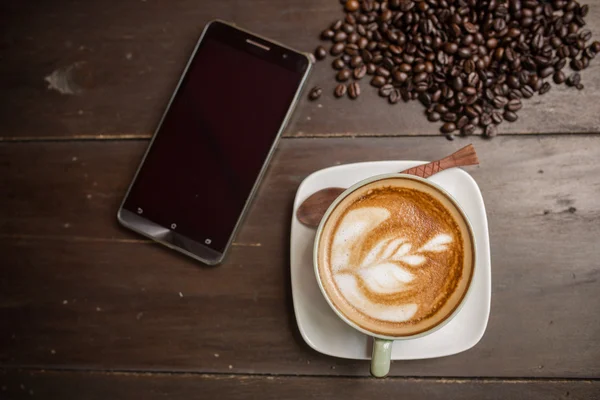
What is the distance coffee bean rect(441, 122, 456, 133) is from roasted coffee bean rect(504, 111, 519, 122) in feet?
0.30

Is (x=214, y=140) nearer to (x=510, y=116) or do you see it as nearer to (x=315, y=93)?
(x=315, y=93)

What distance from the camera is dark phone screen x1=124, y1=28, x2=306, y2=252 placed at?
982 mm

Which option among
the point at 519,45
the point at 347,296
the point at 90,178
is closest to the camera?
the point at 347,296

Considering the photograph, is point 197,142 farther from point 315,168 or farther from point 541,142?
point 541,142

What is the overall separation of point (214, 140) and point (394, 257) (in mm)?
395

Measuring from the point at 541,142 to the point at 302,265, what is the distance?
18.8 inches

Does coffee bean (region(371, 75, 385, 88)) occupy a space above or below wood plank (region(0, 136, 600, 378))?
above

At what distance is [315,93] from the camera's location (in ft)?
3.24

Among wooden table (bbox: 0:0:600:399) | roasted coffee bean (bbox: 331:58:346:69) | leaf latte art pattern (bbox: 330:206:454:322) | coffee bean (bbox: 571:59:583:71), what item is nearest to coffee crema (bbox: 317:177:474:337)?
leaf latte art pattern (bbox: 330:206:454:322)

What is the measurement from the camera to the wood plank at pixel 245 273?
3.18 feet

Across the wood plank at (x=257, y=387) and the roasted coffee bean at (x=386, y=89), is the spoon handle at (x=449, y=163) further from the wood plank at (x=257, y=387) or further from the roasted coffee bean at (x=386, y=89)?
the wood plank at (x=257, y=387)

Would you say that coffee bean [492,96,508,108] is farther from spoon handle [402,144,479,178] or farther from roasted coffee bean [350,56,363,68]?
roasted coffee bean [350,56,363,68]

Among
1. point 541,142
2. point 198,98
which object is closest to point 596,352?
point 541,142

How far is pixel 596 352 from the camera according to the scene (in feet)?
3.16
